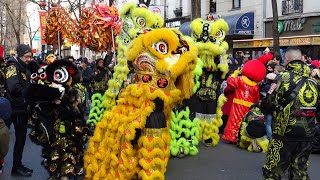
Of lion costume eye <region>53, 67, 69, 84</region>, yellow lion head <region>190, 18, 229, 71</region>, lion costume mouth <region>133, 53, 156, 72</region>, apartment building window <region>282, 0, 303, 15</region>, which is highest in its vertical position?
apartment building window <region>282, 0, 303, 15</region>

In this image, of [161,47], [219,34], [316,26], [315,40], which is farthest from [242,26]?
[161,47]

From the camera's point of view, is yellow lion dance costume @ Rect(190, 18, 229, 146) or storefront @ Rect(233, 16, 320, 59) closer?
yellow lion dance costume @ Rect(190, 18, 229, 146)

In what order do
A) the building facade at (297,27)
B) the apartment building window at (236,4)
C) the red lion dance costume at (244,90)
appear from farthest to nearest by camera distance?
the apartment building window at (236,4), the building facade at (297,27), the red lion dance costume at (244,90)

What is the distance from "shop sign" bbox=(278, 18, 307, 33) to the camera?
63.0 ft

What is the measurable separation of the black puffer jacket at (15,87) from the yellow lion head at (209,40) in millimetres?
3284

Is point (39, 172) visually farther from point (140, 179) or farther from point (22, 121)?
point (140, 179)

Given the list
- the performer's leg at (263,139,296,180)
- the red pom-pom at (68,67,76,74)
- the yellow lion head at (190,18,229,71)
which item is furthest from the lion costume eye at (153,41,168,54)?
the yellow lion head at (190,18,229,71)

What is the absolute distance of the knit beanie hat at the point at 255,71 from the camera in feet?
27.0

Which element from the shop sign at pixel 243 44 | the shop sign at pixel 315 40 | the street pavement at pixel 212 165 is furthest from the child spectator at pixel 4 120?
the shop sign at pixel 243 44

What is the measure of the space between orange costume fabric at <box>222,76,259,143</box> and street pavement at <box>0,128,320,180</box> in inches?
16.3

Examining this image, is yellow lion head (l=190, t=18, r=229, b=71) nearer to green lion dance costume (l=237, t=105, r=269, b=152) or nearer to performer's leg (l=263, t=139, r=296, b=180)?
green lion dance costume (l=237, t=105, r=269, b=152)

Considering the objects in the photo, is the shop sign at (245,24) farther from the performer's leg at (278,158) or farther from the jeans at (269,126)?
the performer's leg at (278,158)

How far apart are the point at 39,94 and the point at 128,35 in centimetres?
327

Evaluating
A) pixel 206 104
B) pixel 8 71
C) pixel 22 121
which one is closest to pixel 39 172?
pixel 22 121
